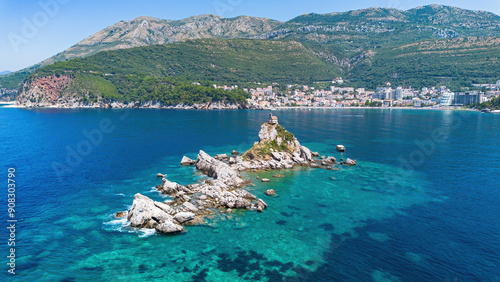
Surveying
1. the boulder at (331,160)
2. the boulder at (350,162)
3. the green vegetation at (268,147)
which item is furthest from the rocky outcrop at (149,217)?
the boulder at (350,162)

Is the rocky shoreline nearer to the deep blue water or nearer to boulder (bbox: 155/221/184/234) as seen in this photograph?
boulder (bbox: 155/221/184/234)

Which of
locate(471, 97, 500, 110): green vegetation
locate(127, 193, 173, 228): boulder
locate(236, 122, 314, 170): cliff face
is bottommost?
locate(127, 193, 173, 228): boulder

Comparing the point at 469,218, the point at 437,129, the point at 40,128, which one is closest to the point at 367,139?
the point at 437,129

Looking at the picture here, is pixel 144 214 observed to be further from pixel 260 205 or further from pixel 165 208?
pixel 260 205

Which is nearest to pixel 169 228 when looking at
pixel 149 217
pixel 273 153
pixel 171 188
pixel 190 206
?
pixel 149 217

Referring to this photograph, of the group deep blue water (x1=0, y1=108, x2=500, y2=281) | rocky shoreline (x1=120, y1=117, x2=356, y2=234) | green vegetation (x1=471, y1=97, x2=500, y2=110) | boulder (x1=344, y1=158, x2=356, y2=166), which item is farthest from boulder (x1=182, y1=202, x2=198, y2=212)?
green vegetation (x1=471, y1=97, x2=500, y2=110)

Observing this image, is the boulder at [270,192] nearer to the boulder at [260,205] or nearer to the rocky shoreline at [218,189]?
the rocky shoreline at [218,189]
